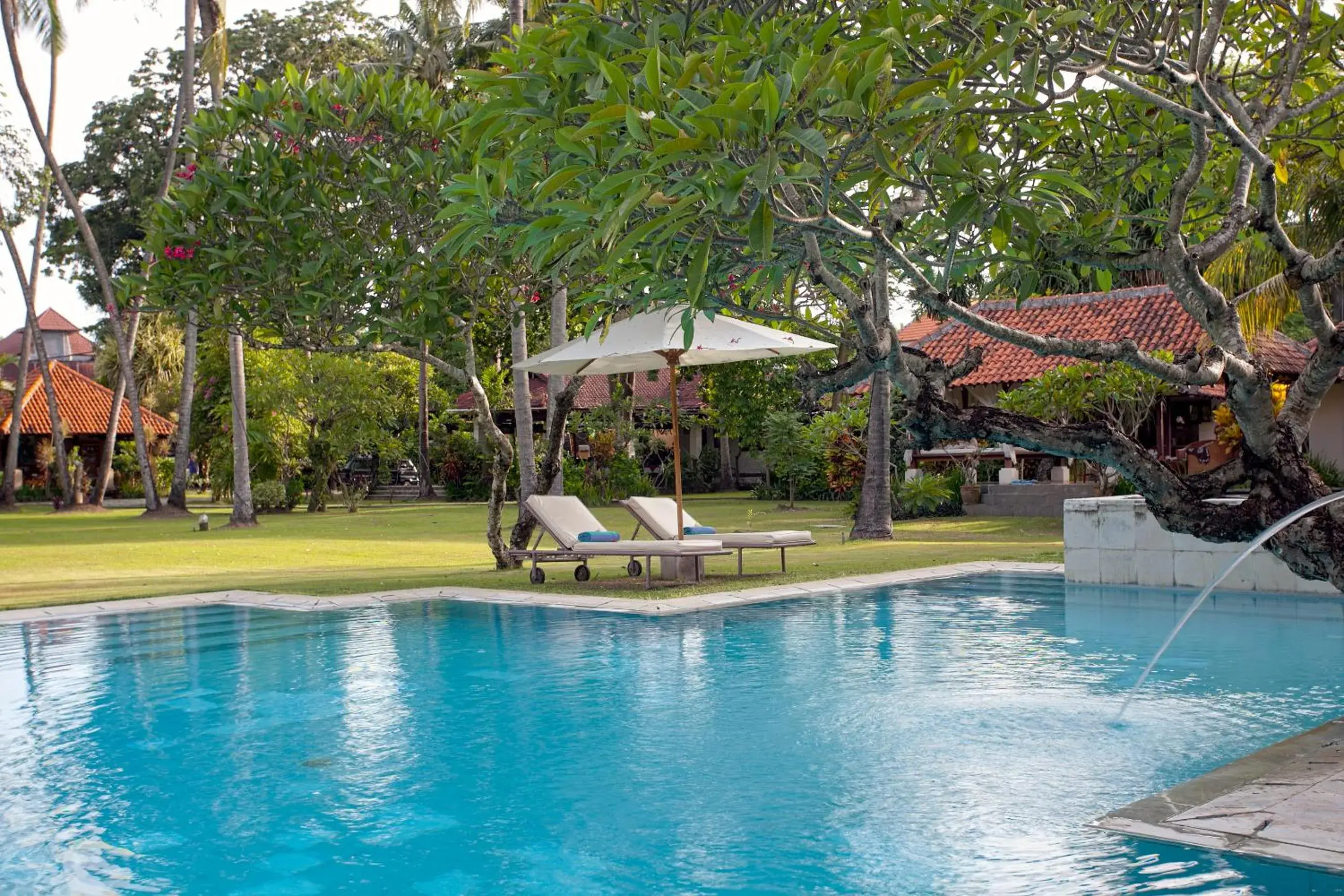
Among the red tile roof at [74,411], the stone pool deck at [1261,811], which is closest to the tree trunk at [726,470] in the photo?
the red tile roof at [74,411]

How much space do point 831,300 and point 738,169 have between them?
765 centimetres

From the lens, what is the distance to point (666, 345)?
13812 millimetres

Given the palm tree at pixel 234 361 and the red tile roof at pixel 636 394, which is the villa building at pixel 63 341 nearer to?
the red tile roof at pixel 636 394

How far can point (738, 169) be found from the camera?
167 inches

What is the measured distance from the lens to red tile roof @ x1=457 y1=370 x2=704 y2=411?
43469 millimetres

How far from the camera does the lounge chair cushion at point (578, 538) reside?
13664mm

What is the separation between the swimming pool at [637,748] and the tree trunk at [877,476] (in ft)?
33.7

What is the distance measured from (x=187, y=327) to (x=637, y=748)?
2887 centimetres

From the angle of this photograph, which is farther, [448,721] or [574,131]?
[448,721]

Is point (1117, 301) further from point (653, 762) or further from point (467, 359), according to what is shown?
point (653, 762)

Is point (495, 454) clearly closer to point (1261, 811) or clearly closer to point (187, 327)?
point (1261, 811)

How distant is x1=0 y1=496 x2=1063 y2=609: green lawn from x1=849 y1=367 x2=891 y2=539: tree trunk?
57 cm

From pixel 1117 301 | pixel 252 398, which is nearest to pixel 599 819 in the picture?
pixel 1117 301

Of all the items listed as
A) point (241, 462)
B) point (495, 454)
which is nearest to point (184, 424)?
point (241, 462)
